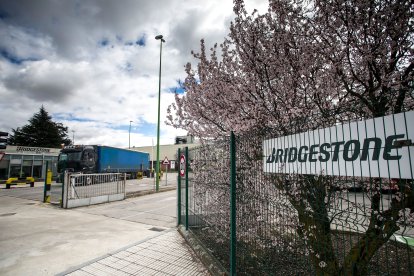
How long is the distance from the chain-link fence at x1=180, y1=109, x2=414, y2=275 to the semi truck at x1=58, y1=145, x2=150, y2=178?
20.7 m

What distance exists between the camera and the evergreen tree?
48.4 metres

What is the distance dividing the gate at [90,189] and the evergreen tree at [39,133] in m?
43.6

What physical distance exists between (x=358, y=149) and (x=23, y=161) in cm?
3293

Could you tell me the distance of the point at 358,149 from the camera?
1982 millimetres

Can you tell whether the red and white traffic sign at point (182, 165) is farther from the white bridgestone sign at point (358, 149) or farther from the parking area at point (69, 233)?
the white bridgestone sign at point (358, 149)

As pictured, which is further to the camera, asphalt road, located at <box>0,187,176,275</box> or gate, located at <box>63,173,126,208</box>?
gate, located at <box>63,173,126,208</box>

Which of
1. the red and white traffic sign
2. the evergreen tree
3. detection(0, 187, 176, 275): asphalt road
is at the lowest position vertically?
detection(0, 187, 176, 275): asphalt road

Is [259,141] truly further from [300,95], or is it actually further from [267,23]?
[267,23]

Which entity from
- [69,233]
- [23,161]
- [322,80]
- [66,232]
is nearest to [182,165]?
[69,233]

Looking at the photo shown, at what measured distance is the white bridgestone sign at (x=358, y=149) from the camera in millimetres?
1682

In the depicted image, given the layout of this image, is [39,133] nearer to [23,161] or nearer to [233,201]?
[23,161]

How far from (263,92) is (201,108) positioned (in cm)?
195

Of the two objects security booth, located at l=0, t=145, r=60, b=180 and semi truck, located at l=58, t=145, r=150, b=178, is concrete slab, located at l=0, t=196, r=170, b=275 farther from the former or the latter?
security booth, located at l=0, t=145, r=60, b=180

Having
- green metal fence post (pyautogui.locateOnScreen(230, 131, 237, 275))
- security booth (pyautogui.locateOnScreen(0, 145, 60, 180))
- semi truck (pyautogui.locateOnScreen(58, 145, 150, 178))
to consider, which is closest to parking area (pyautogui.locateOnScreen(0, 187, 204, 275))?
green metal fence post (pyautogui.locateOnScreen(230, 131, 237, 275))
